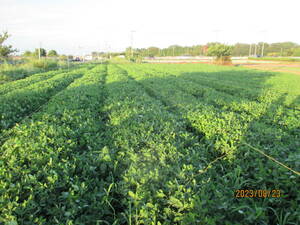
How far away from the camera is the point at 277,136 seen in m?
3.53

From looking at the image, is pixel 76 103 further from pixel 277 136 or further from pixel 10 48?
pixel 10 48

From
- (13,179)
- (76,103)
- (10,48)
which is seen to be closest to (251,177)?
(13,179)

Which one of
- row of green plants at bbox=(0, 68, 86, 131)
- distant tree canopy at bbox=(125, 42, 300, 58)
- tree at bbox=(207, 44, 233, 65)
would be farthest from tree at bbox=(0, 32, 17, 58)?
distant tree canopy at bbox=(125, 42, 300, 58)

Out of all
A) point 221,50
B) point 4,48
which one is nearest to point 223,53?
point 221,50

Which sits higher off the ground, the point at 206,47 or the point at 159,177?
the point at 206,47

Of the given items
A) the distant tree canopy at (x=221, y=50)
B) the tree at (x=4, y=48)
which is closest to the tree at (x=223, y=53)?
the distant tree canopy at (x=221, y=50)

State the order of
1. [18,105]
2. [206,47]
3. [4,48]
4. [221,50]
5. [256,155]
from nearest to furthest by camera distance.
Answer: [256,155] → [18,105] → [4,48] → [221,50] → [206,47]

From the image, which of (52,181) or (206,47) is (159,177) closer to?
(52,181)

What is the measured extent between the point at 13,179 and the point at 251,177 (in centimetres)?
309
